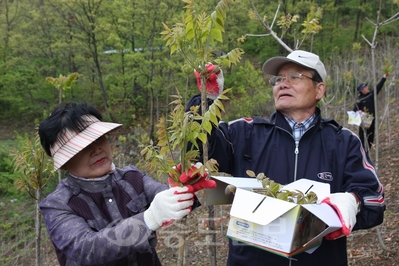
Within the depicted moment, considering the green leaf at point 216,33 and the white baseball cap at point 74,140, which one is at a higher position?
the green leaf at point 216,33

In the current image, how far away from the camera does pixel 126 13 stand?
2052cm

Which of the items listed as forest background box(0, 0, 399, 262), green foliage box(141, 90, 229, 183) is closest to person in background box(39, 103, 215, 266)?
green foliage box(141, 90, 229, 183)

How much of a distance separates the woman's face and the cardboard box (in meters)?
0.79

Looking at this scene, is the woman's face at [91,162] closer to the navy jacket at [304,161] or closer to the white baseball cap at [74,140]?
the white baseball cap at [74,140]

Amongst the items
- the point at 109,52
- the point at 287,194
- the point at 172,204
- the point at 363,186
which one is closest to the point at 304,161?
the point at 363,186

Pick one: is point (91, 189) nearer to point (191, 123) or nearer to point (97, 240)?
point (97, 240)

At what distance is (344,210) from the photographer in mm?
1736

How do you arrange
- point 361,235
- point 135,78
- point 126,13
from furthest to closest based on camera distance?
1. point 135,78
2. point 126,13
3. point 361,235

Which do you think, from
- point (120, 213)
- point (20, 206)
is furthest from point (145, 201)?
point (20, 206)

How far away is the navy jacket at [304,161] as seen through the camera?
2.08m

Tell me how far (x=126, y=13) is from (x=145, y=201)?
2006cm

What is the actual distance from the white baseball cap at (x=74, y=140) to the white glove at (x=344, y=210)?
46.8 inches

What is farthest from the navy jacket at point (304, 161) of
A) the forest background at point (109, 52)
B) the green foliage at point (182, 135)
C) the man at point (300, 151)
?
the forest background at point (109, 52)

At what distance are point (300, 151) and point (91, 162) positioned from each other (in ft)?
3.98
